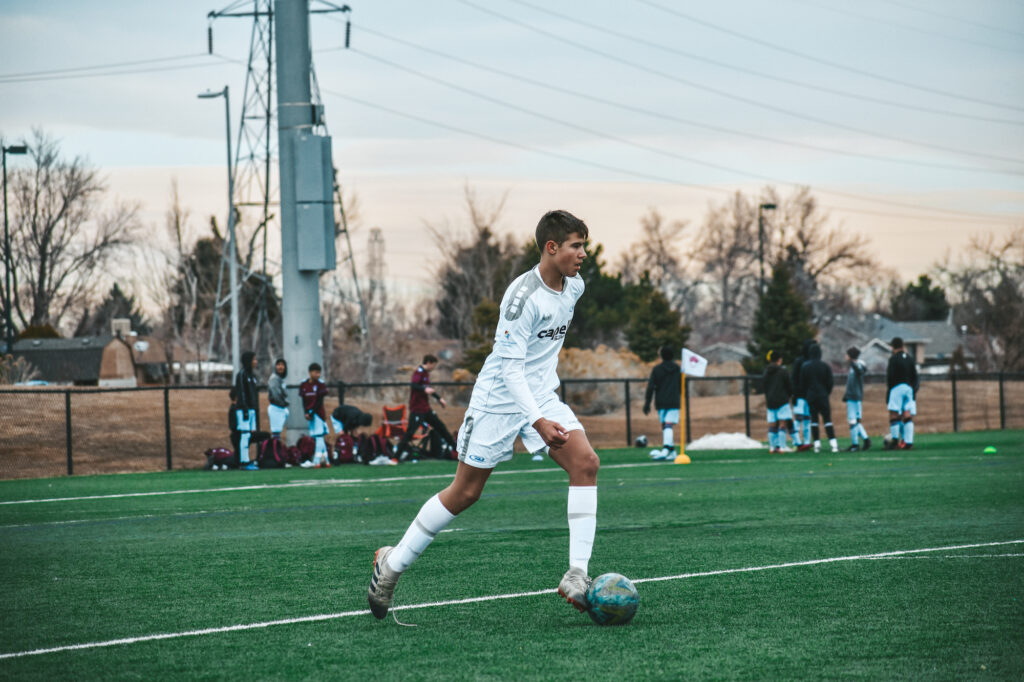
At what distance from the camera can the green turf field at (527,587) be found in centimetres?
519

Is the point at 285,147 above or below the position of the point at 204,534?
above

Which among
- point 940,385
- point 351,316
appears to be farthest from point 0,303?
point 940,385

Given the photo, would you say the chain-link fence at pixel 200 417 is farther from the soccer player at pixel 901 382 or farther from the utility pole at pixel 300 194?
the soccer player at pixel 901 382

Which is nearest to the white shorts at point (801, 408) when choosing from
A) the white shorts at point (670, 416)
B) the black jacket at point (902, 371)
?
the black jacket at point (902, 371)

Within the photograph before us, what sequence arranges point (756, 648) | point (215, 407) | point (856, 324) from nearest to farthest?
point (756, 648) < point (215, 407) < point (856, 324)

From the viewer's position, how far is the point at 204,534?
10.8m

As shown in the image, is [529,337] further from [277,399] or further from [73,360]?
[73,360]

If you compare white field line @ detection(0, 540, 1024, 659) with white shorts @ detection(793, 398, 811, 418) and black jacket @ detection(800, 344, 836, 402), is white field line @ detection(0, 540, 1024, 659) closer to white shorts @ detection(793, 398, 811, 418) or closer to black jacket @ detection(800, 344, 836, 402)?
black jacket @ detection(800, 344, 836, 402)

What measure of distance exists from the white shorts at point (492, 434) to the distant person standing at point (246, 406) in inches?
627

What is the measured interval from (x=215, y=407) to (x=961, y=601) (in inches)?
1233

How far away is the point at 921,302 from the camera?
124 meters

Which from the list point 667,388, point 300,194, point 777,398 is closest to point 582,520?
point 667,388

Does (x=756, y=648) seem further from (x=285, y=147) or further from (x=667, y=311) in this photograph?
(x=667, y=311)

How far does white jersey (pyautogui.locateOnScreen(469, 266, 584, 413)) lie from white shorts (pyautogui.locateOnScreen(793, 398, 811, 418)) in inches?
729
